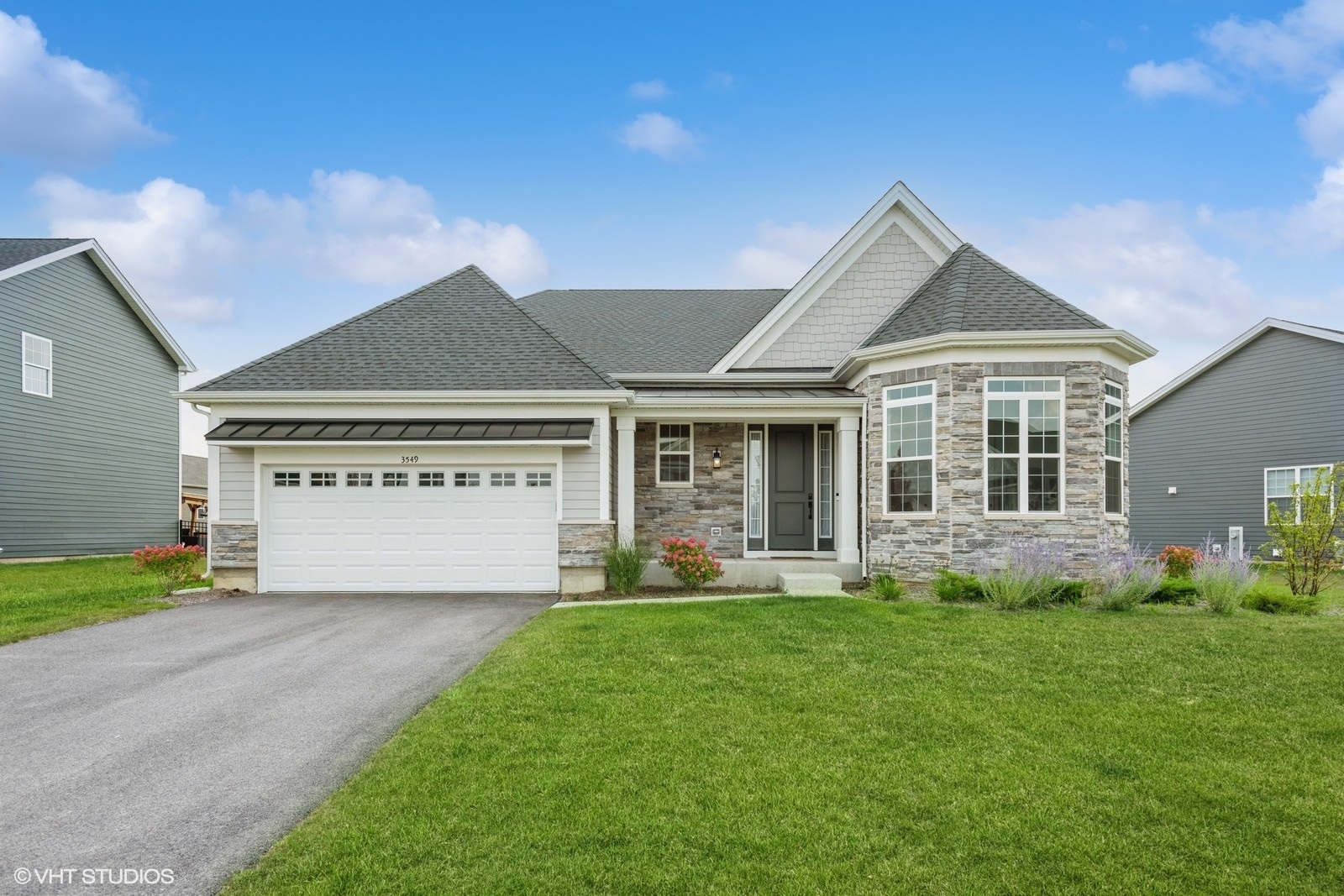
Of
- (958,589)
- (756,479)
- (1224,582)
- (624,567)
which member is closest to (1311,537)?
(1224,582)

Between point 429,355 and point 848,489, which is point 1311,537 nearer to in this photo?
point 848,489

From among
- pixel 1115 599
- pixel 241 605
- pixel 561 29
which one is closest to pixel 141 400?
pixel 241 605

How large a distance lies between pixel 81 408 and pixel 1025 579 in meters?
21.6

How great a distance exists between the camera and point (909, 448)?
11.5 m

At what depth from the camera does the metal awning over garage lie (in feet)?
37.1

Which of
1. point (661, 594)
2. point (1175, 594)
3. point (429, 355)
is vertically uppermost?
point (429, 355)

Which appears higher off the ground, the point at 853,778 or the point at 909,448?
the point at 909,448

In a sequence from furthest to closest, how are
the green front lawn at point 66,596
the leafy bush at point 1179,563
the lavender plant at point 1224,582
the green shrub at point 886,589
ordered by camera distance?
the leafy bush at point 1179,563 → the green shrub at point 886,589 → the lavender plant at point 1224,582 → the green front lawn at point 66,596

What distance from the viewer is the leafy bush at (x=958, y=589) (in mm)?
Result: 9727

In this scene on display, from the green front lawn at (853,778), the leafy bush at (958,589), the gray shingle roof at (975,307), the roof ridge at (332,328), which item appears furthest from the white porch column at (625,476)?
the green front lawn at (853,778)

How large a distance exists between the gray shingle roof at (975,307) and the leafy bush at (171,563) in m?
11.7

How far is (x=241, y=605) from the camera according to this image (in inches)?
411

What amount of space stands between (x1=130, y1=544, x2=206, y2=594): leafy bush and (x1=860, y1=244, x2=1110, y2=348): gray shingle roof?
11701 mm

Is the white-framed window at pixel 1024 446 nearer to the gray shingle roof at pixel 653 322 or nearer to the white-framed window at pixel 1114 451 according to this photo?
the white-framed window at pixel 1114 451
